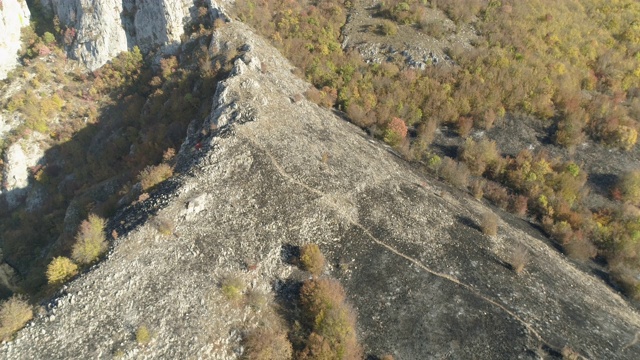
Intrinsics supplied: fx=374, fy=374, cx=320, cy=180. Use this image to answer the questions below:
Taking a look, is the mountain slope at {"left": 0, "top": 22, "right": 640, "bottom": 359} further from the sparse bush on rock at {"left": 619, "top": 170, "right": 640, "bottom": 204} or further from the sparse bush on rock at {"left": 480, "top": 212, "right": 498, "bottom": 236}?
the sparse bush on rock at {"left": 619, "top": 170, "right": 640, "bottom": 204}

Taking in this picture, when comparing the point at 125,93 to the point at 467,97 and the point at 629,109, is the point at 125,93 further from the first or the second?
the point at 629,109

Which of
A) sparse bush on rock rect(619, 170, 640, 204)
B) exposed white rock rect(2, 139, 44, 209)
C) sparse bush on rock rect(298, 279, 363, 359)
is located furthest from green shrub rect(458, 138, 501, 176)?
exposed white rock rect(2, 139, 44, 209)

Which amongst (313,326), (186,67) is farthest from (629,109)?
(186,67)

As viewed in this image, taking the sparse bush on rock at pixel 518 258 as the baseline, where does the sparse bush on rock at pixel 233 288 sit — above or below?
below

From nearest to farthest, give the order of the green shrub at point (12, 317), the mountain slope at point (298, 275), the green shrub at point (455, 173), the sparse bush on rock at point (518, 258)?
1. the green shrub at point (12, 317)
2. the mountain slope at point (298, 275)
3. the sparse bush on rock at point (518, 258)
4. the green shrub at point (455, 173)

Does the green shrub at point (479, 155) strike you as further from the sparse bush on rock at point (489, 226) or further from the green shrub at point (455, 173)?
the sparse bush on rock at point (489, 226)

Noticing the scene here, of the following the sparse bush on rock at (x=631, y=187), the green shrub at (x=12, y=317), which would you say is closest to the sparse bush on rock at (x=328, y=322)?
the green shrub at (x=12, y=317)

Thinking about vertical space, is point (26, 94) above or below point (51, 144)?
above
